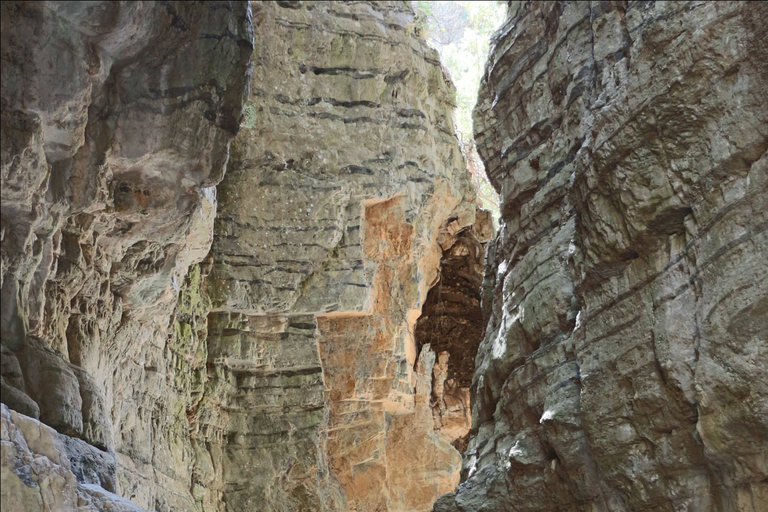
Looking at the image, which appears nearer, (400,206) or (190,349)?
(190,349)

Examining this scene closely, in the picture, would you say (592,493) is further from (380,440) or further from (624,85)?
(380,440)

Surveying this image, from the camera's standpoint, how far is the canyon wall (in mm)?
4934

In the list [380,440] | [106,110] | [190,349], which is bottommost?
[380,440]

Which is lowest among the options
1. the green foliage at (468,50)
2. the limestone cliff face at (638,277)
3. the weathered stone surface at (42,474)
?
the weathered stone surface at (42,474)

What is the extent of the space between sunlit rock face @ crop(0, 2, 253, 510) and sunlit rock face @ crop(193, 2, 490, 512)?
4470 millimetres

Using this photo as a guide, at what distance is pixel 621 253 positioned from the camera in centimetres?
581

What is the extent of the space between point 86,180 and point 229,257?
6.66 meters

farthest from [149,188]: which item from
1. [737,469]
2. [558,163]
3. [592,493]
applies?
[737,469]

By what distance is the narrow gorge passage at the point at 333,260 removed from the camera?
4812 millimetres

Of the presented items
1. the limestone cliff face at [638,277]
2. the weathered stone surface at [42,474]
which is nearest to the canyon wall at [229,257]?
the weathered stone surface at [42,474]

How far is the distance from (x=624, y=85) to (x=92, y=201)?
3802 millimetres

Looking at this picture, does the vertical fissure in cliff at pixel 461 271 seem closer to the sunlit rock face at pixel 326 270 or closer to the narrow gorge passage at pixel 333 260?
the sunlit rock face at pixel 326 270

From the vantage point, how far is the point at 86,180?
18.4 ft

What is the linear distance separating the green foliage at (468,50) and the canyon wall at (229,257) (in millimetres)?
1547
